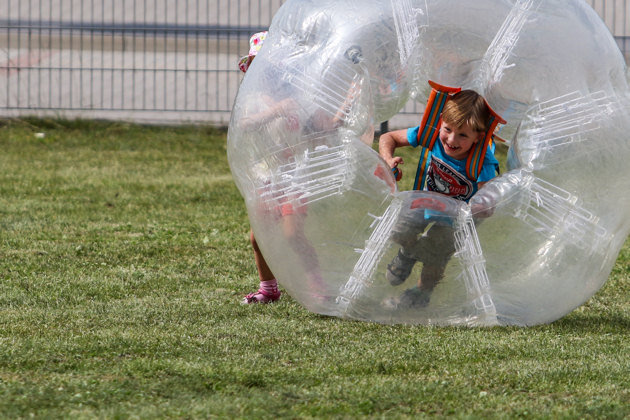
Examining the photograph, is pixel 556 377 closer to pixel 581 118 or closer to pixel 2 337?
pixel 581 118

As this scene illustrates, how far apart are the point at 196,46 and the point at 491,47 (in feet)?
27.2

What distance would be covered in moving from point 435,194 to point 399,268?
0.39 meters

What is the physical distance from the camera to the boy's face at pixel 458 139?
15.3ft

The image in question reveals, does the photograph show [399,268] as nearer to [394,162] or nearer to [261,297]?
[394,162]

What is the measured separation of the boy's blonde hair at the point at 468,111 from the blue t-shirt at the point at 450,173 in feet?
0.77

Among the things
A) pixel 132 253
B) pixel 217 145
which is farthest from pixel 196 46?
pixel 132 253

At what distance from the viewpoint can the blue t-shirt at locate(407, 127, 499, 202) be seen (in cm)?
480

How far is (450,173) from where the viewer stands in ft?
15.8

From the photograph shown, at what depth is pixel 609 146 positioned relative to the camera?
4398mm

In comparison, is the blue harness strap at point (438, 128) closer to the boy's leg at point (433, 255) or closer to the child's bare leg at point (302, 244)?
the boy's leg at point (433, 255)

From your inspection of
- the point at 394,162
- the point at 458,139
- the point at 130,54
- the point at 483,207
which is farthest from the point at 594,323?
the point at 130,54

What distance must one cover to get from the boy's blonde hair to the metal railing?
26.1 ft

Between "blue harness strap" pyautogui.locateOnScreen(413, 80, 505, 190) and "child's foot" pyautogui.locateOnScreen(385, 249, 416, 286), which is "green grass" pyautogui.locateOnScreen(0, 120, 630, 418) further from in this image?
"blue harness strap" pyautogui.locateOnScreen(413, 80, 505, 190)

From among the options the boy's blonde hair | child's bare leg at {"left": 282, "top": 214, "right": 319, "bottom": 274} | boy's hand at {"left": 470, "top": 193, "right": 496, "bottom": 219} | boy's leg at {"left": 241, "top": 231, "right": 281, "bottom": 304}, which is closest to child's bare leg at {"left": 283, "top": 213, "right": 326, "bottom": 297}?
child's bare leg at {"left": 282, "top": 214, "right": 319, "bottom": 274}
